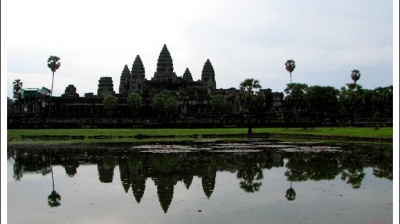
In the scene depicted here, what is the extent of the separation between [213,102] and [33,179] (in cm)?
8973

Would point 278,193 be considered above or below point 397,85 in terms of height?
below

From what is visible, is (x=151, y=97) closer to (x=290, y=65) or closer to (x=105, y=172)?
(x=290, y=65)

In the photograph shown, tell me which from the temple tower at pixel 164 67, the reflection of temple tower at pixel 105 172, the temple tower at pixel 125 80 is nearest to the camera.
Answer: the reflection of temple tower at pixel 105 172

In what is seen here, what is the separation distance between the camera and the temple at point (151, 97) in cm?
10412

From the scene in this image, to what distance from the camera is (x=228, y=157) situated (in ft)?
82.8

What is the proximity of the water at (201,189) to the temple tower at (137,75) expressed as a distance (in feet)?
335

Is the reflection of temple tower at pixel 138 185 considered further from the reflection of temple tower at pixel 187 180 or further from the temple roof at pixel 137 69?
the temple roof at pixel 137 69

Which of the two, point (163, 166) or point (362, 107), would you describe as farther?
point (362, 107)

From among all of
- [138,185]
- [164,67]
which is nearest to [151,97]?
[164,67]

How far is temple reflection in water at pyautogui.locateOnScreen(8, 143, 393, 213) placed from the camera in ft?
54.7

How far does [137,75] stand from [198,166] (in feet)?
358

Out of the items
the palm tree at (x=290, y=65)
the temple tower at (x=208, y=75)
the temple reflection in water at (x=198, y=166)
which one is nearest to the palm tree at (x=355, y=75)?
the palm tree at (x=290, y=65)

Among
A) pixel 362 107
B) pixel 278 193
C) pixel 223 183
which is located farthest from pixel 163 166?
pixel 362 107

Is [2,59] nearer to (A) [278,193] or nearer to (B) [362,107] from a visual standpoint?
(A) [278,193]
